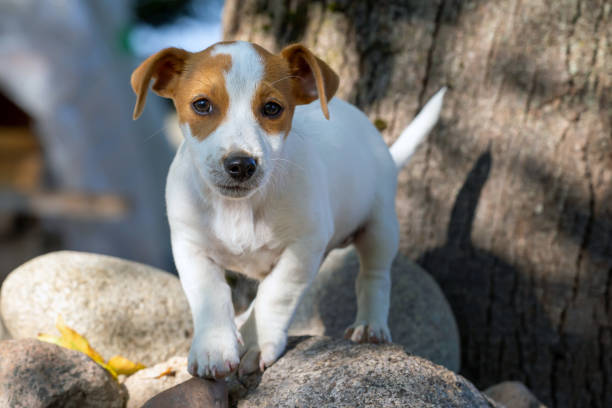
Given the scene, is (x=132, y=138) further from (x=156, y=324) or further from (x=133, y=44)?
(x=156, y=324)

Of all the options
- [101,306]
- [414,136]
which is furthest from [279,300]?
[414,136]

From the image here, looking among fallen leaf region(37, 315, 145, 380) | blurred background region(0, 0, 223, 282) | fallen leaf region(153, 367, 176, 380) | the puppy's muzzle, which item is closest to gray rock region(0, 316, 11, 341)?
fallen leaf region(37, 315, 145, 380)

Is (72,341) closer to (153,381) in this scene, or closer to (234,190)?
(153,381)

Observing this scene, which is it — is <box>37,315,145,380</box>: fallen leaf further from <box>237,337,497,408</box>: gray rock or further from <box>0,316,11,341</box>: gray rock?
<box>237,337,497,408</box>: gray rock

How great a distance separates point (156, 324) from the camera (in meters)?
3.35

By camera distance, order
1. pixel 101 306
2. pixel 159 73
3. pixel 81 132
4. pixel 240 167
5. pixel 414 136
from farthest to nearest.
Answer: pixel 81 132
pixel 414 136
pixel 101 306
pixel 159 73
pixel 240 167

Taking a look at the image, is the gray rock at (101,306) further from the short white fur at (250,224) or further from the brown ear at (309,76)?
the brown ear at (309,76)

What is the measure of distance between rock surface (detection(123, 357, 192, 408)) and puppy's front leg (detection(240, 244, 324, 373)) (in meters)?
0.47

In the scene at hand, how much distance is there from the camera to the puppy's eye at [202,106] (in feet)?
7.19

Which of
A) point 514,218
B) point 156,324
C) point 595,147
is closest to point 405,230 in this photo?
point 514,218

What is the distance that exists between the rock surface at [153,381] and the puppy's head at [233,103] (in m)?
0.97

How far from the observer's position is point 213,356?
218 centimetres

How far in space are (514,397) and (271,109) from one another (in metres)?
1.85

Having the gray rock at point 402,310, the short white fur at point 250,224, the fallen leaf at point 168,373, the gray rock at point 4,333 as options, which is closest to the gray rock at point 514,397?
the gray rock at point 402,310
